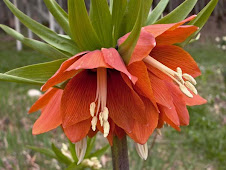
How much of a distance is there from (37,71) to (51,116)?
0.25 feet

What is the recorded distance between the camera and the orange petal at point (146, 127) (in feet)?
1.44

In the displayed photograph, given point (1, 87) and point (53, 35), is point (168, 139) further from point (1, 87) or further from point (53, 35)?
point (1, 87)

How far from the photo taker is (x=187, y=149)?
85.9 inches

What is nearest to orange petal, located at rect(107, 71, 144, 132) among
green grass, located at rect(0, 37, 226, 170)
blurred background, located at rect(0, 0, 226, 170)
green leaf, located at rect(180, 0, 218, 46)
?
green leaf, located at rect(180, 0, 218, 46)

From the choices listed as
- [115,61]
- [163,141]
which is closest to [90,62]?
[115,61]

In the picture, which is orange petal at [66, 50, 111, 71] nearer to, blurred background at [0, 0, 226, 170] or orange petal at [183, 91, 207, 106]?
orange petal at [183, 91, 207, 106]

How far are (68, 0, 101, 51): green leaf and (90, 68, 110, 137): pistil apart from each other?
0.12 ft

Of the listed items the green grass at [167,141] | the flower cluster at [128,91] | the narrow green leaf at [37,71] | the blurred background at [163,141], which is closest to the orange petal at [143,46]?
the flower cluster at [128,91]

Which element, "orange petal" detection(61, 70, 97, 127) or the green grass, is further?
the green grass

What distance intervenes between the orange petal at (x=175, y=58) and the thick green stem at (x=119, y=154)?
0.12 m

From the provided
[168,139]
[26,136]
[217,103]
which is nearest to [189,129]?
[168,139]

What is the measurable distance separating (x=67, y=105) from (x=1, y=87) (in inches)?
139

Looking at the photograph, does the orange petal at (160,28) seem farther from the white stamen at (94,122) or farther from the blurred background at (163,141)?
the blurred background at (163,141)

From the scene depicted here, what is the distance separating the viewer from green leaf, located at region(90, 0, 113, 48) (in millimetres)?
449
